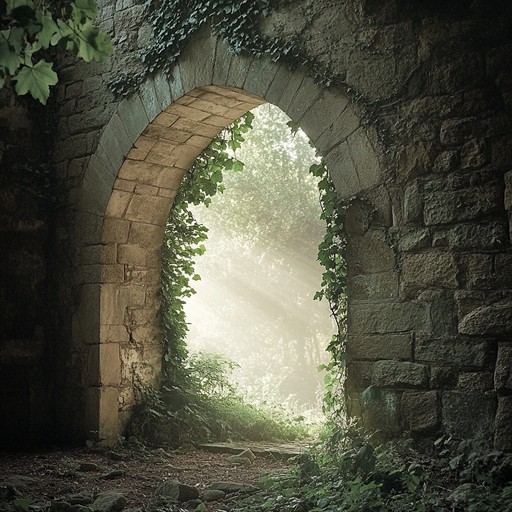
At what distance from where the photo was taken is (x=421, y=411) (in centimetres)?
399

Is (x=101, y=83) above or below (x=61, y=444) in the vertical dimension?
above

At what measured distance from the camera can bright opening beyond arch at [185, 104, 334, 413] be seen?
18.1 metres

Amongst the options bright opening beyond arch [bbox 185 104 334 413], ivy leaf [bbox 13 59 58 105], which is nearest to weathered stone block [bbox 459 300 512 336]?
ivy leaf [bbox 13 59 58 105]

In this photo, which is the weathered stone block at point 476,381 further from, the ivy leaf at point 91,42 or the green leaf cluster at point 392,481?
the ivy leaf at point 91,42

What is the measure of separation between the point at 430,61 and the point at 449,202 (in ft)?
2.79

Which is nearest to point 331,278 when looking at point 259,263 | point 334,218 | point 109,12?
point 334,218

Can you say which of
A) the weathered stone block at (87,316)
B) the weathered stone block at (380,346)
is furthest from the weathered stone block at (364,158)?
the weathered stone block at (87,316)

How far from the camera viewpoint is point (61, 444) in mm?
5938

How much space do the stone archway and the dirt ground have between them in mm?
441

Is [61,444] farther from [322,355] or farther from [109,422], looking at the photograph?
[322,355]

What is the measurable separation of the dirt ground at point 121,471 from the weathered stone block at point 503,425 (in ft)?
5.19

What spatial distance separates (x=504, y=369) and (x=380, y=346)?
759mm

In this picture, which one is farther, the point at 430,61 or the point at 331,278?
the point at 331,278

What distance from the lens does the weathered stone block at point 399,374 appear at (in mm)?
4008
